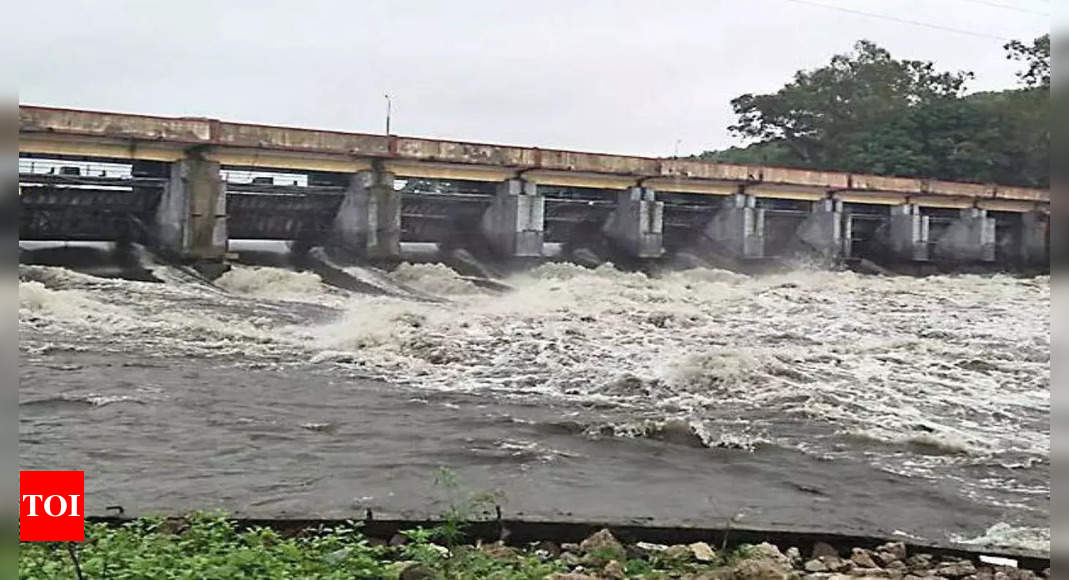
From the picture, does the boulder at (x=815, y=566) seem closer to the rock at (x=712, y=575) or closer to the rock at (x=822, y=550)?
the rock at (x=822, y=550)

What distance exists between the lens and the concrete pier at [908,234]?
28781 millimetres

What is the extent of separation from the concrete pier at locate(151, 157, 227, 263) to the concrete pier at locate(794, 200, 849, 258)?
54.0 ft

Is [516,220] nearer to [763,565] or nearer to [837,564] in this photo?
[837,564]

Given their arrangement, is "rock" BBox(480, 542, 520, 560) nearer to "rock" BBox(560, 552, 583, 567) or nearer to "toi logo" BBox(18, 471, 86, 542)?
"rock" BBox(560, 552, 583, 567)

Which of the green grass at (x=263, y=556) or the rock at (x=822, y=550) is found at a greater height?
the green grass at (x=263, y=556)

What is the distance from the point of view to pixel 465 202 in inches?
883

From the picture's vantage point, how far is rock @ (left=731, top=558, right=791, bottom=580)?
3496 millimetres

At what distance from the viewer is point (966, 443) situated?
6816mm

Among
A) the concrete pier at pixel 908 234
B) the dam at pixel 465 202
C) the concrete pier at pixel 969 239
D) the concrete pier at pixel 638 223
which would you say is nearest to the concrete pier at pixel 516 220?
the dam at pixel 465 202

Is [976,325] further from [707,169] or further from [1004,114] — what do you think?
[1004,114]

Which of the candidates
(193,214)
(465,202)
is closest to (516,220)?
(465,202)

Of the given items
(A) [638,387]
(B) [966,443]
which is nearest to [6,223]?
(B) [966,443]

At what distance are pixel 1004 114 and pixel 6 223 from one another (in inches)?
1487

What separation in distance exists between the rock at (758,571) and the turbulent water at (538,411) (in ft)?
2.93
